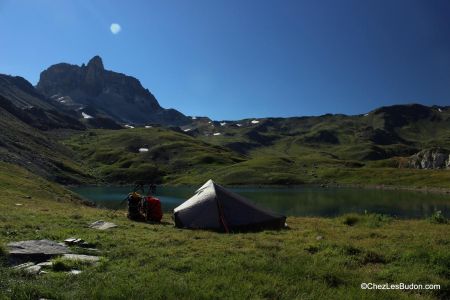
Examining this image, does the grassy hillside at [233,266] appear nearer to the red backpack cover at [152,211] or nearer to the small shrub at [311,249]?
the small shrub at [311,249]

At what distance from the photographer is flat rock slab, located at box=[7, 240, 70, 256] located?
15.3 m

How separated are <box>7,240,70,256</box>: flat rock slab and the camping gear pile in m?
13.8

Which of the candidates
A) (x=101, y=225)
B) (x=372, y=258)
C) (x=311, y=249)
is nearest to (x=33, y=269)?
(x=311, y=249)

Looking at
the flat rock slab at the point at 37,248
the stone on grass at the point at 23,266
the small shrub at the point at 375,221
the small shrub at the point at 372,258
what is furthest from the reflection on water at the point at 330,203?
the stone on grass at the point at 23,266

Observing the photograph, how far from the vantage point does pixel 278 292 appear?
480 inches

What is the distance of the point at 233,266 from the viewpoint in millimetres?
14633

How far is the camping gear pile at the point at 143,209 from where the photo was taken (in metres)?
31.1

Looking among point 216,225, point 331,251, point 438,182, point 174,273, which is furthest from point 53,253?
point 438,182

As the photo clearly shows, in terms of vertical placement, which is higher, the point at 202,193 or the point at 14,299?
the point at 202,193

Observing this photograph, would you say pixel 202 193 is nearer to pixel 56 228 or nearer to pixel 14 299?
pixel 56 228

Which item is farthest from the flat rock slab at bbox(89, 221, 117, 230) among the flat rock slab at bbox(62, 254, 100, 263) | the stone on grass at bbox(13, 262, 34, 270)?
the stone on grass at bbox(13, 262, 34, 270)

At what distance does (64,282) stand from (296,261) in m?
7.63

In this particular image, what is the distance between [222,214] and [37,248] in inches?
512

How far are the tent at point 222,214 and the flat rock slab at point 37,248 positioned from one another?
1132cm
